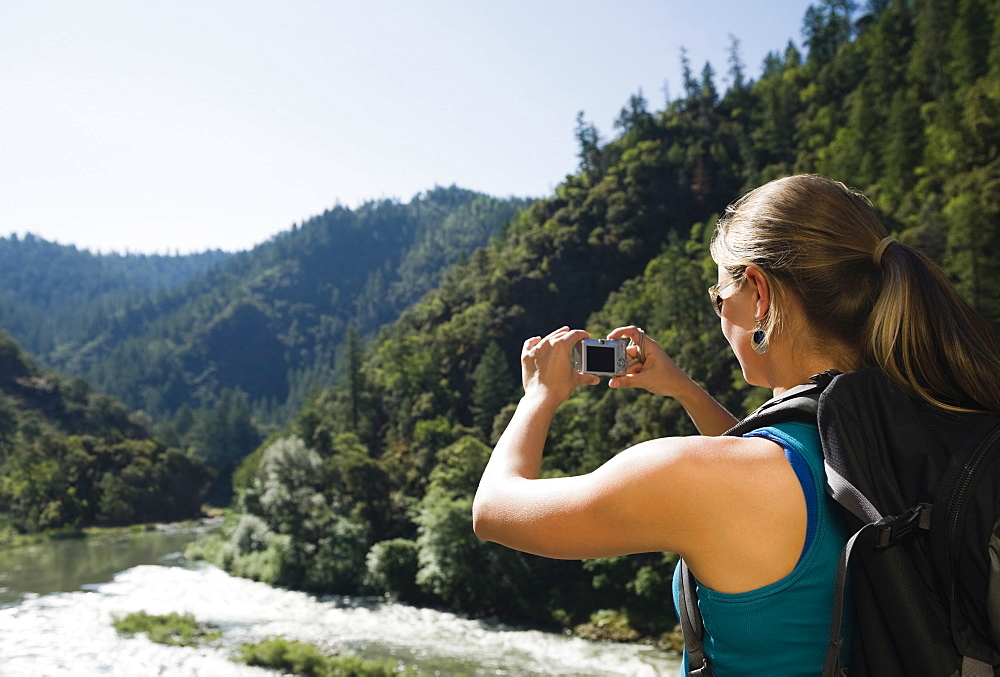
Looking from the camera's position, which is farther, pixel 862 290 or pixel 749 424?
pixel 862 290

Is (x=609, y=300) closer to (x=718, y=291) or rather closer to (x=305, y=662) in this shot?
(x=305, y=662)

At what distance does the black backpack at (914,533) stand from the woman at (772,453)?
0.06 metres

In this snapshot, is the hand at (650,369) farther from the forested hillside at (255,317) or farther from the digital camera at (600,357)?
the forested hillside at (255,317)

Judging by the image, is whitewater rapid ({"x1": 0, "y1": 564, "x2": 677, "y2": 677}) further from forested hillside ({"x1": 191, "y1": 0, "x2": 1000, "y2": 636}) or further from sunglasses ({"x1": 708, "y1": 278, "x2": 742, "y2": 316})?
sunglasses ({"x1": 708, "y1": 278, "x2": 742, "y2": 316})

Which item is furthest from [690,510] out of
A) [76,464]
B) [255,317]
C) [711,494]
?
[255,317]

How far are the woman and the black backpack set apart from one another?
57mm

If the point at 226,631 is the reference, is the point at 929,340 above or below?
above

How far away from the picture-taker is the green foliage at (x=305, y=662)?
18.4m

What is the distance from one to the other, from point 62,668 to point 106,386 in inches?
4643

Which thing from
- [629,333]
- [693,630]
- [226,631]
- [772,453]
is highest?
[629,333]

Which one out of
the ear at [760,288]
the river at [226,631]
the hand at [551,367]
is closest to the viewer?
the ear at [760,288]

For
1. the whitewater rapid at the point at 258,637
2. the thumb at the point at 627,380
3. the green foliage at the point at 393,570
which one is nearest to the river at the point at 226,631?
the whitewater rapid at the point at 258,637

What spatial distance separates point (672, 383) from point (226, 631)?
25.5m

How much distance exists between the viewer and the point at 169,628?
22609 mm
